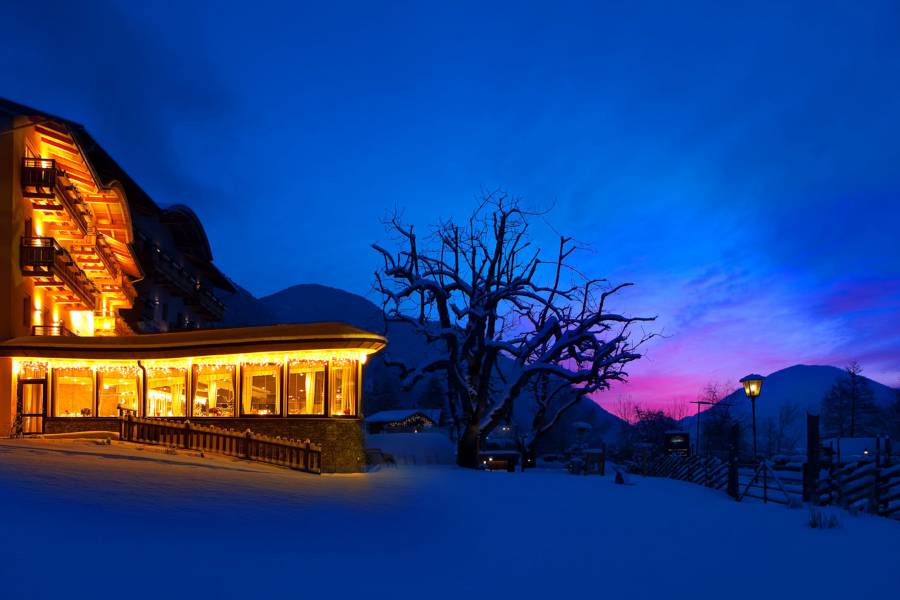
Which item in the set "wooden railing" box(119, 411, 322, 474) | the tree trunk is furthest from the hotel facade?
the tree trunk

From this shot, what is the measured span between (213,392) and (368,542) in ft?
56.1

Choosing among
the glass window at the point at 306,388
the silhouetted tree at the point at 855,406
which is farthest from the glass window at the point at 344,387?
the silhouetted tree at the point at 855,406

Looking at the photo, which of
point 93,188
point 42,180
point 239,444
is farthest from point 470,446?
point 93,188

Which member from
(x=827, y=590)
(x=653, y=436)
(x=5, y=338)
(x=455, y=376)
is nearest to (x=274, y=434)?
(x=455, y=376)

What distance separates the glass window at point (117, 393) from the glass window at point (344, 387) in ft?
29.1

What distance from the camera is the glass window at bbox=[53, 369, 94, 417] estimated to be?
26719 millimetres

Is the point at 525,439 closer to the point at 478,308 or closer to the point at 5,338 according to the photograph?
the point at 478,308

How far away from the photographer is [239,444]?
21.6m

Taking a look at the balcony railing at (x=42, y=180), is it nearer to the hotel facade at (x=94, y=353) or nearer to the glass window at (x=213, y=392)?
the hotel facade at (x=94, y=353)

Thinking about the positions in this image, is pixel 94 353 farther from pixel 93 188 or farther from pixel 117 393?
pixel 93 188

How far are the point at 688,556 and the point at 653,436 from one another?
67.5 meters

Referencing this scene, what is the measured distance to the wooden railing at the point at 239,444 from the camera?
21.2 meters

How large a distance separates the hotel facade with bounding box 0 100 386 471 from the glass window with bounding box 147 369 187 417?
4 cm

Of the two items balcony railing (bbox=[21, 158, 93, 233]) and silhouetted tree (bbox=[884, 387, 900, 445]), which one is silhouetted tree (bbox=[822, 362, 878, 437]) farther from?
balcony railing (bbox=[21, 158, 93, 233])
